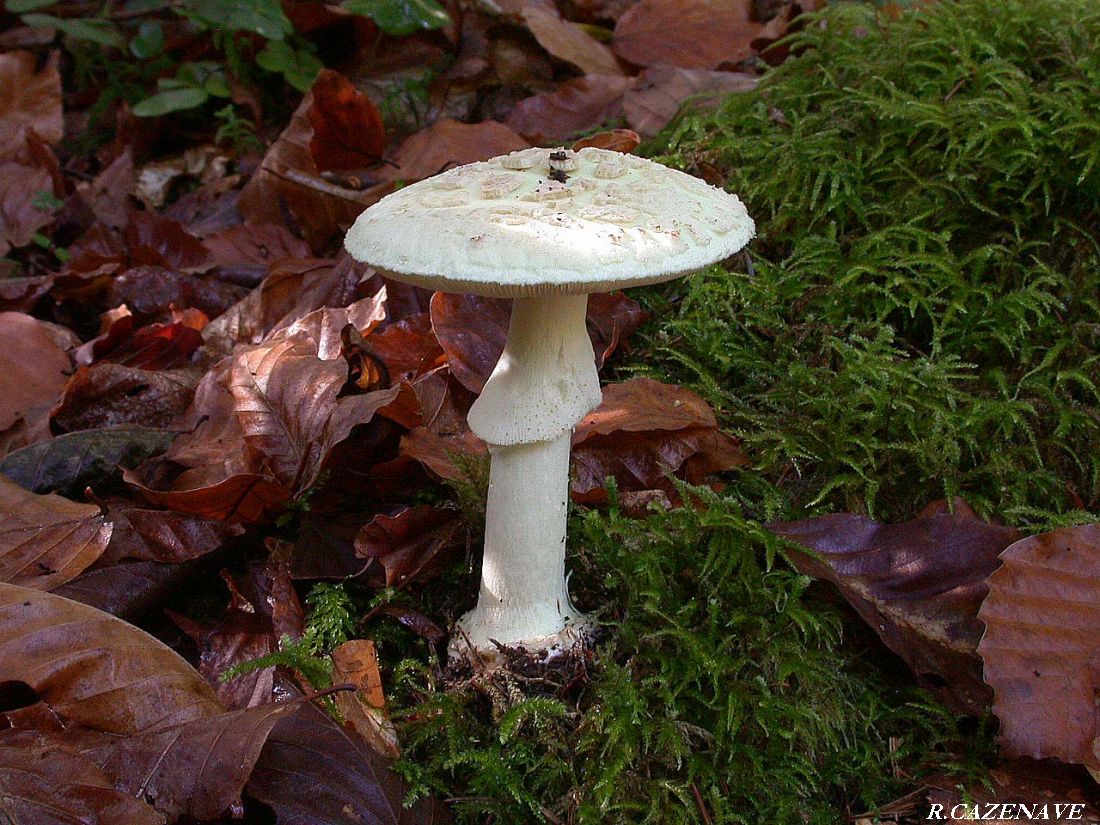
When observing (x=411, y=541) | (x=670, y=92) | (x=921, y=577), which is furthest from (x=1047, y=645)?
(x=670, y=92)

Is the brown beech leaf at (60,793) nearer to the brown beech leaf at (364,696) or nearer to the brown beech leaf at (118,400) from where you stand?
the brown beech leaf at (364,696)

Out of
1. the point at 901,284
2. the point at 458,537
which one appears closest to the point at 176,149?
the point at 458,537

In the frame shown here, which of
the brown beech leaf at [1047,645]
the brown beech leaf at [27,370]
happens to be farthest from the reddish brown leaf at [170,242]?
the brown beech leaf at [1047,645]

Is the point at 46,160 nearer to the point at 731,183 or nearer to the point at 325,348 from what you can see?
the point at 325,348

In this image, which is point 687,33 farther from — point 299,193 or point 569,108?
point 299,193

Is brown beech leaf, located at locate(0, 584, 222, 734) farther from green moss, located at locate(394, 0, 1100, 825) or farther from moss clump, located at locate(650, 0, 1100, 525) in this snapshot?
moss clump, located at locate(650, 0, 1100, 525)
